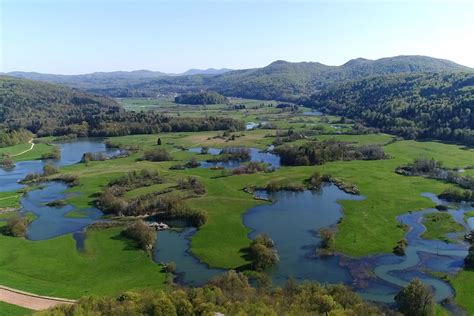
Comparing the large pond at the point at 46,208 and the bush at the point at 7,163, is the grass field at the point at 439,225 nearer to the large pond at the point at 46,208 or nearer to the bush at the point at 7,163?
the large pond at the point at 46,208

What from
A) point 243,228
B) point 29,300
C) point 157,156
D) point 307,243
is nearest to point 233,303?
point 29,300

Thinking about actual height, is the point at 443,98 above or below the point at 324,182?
above

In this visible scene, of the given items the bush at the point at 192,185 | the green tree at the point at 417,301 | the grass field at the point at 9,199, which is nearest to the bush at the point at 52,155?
the grass field at the point at 9,199

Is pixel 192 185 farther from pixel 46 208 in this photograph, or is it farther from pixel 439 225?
pixel 439 225

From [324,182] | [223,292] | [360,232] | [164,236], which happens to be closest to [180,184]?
[164,236]

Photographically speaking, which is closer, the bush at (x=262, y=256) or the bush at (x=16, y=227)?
the bush at (x=262, y=256)

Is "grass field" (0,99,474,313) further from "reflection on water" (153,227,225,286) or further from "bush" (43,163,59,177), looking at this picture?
"bush" (43,163,59,177)

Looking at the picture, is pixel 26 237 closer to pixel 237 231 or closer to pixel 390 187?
pixel 237 231
